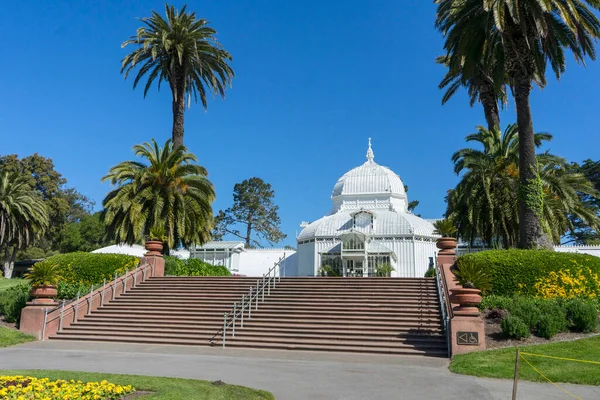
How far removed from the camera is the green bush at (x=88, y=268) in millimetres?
22188

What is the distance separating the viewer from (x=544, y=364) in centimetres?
1137

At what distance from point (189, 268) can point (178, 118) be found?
9.73 m

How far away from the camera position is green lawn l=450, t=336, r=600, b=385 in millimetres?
10297

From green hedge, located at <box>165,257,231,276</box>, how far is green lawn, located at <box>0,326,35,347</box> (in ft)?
29.0

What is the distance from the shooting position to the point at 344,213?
132 feet

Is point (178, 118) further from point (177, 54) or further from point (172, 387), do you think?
point (172, 387)

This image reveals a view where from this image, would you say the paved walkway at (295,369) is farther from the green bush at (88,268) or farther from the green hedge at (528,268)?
the green bush at (88,268)

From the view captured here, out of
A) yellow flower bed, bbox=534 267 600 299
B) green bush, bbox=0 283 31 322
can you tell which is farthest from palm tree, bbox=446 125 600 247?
green bush, bbox=0 283 31 322

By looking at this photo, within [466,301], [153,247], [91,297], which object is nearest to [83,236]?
[153,247]

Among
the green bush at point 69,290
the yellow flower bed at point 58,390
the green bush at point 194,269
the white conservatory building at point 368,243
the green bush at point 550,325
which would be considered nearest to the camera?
the yellow flower bed at point 58,390

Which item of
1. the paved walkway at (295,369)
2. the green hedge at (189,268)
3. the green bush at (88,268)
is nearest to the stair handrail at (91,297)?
the green bush at (88,268)

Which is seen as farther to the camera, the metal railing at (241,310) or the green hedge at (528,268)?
the green hedge at (528,268)

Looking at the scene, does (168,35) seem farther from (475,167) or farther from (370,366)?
(370,366)

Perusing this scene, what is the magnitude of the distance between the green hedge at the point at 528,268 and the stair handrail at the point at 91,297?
14688 millimetres
